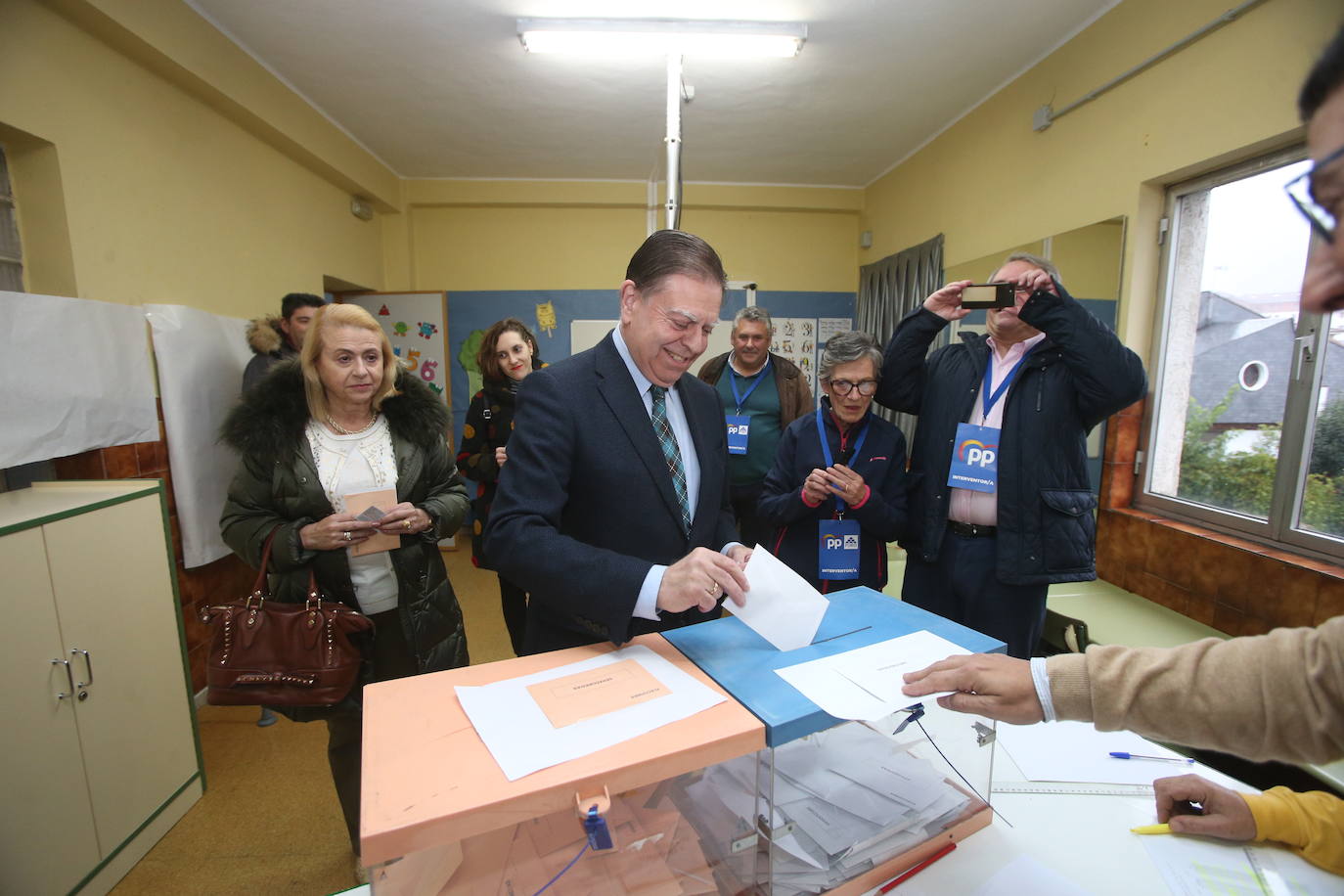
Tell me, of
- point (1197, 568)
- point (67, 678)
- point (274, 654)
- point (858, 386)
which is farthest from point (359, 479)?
point (1197, 568)

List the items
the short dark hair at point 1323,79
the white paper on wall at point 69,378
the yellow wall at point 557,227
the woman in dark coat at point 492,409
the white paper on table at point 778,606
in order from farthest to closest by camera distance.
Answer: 1. the yellow wall at point 557,227
2. the woman in dark coat at point 492,409
3. the white paper on wall at point 69,378
4. the white paper on table at point 778,606
5. the short dark hair at point 1323,79

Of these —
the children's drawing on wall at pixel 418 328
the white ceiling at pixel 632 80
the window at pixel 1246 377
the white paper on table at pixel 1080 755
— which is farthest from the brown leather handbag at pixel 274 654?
the children's drawing on wall at pixel 418 328

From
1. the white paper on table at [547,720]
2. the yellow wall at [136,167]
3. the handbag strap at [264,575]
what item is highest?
the yellow wall at [136,167]

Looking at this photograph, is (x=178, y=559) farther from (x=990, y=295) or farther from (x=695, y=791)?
(x=990, y=295)

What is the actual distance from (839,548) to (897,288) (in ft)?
11.9

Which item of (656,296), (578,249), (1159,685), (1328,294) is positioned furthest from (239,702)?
(578,249)

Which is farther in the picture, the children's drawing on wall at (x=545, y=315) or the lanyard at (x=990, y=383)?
the children's drawing on wall at (x=545, y=315)

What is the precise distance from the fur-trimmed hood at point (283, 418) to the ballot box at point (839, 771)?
1300 millimetres

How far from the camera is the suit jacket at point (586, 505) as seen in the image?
935 millimetres

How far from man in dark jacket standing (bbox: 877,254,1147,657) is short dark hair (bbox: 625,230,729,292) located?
1.05 m

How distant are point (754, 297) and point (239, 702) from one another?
16.6 feet

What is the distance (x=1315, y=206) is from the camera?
23.9 inches

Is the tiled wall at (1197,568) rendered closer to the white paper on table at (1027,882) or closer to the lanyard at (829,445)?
the lanyard at (829,445)

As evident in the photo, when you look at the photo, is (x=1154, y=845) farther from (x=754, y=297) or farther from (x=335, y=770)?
(x=754, y=297)
